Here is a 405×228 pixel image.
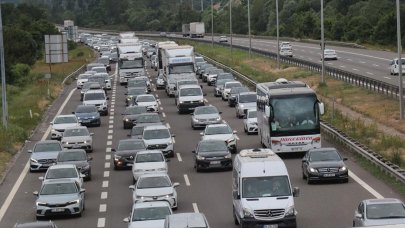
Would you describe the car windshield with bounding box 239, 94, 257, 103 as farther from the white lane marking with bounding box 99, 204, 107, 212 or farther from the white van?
the white van

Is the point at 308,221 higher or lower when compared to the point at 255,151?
lower

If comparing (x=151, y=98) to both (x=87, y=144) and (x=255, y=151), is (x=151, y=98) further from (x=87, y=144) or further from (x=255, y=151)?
(x=255, y=151)

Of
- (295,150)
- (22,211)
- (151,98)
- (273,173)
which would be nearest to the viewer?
(273,173)

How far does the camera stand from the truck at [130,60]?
84.5 m

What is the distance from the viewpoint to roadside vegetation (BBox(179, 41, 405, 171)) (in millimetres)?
45094

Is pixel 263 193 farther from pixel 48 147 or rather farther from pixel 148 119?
pixel 148 119

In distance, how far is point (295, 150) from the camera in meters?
43.6

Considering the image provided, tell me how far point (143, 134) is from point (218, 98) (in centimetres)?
2675

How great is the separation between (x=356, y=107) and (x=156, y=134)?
63.8ft

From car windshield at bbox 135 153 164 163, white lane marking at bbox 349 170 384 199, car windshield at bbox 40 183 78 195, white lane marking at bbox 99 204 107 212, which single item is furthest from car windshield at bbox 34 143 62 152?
white lane marking at bbox 349 170 384 199

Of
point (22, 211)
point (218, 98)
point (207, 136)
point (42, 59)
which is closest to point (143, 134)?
point (207, 136)

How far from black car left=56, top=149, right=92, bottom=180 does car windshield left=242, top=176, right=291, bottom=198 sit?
41.5ft

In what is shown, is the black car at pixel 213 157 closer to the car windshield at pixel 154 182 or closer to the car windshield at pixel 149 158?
the car windshield at pixel 149 158

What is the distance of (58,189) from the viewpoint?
1303 inches
